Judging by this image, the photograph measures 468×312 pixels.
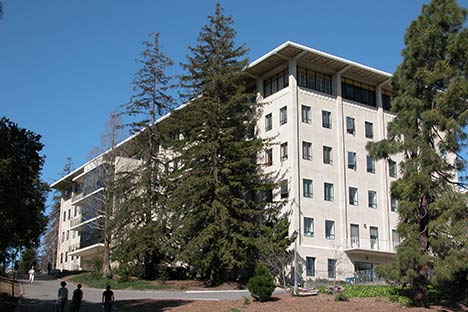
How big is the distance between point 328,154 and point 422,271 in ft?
69.0

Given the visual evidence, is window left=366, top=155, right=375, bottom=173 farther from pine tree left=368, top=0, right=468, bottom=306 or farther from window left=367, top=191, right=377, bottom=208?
pine tree left=368, top=0, right=468, bottom=306

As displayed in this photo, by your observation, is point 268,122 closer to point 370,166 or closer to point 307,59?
point 307,59

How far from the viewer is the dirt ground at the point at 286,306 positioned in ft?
85.3

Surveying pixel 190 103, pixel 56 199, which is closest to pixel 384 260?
pixel 190 103

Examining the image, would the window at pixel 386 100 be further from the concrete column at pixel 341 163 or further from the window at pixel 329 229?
the window at pixel 329 229

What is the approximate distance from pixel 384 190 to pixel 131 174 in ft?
66.7

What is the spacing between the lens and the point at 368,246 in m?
45.8

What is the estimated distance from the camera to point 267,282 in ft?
92.8

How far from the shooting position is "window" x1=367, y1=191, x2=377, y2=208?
4819 cm

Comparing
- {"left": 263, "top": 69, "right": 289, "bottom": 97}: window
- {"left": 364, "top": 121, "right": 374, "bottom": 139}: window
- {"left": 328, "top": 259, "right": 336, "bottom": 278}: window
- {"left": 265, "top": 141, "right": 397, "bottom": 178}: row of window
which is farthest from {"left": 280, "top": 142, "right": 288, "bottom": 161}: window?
{"left": 328, "top": 259, "right": 336, "bottom": 278}: window

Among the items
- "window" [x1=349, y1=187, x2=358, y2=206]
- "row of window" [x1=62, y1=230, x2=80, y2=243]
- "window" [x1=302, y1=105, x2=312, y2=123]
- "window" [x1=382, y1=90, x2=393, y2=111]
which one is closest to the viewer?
"window" [x1=302, y1=105, x2=312, y2=123]

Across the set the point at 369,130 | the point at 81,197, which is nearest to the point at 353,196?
the point at 369,130

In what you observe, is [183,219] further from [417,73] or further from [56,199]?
[56,199]

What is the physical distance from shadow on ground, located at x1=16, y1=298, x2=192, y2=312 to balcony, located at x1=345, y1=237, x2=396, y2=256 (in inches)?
752
